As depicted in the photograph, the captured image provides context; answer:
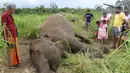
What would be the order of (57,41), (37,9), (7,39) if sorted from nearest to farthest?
1. (7,39)
2. (57,41)
3. (37,9)

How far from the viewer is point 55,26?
22.9ft

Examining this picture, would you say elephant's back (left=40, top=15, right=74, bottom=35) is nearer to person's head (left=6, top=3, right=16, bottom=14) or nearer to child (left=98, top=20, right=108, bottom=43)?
person's head (left=6, top=3, right=16, bottom=14)

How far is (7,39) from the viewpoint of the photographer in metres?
5.59

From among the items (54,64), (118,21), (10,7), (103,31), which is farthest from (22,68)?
(103,31)

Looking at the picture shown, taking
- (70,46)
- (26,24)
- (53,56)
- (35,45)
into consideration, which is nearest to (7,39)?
(35,45)

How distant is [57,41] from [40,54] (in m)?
0.94

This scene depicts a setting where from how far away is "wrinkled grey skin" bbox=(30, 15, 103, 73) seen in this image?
518 centimetres

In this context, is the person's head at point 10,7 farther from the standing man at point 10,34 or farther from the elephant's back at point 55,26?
the elephant's back at point 55,26

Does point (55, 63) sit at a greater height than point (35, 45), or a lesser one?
lesser

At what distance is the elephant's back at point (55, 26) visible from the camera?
6.77 m

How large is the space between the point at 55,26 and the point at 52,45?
1.46m

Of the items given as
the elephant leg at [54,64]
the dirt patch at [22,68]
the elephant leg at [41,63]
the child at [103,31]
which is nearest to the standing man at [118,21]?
the child at [103,31]

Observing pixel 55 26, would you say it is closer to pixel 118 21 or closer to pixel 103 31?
pixel 118 21

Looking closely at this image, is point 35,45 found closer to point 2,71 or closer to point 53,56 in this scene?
point 53,56
